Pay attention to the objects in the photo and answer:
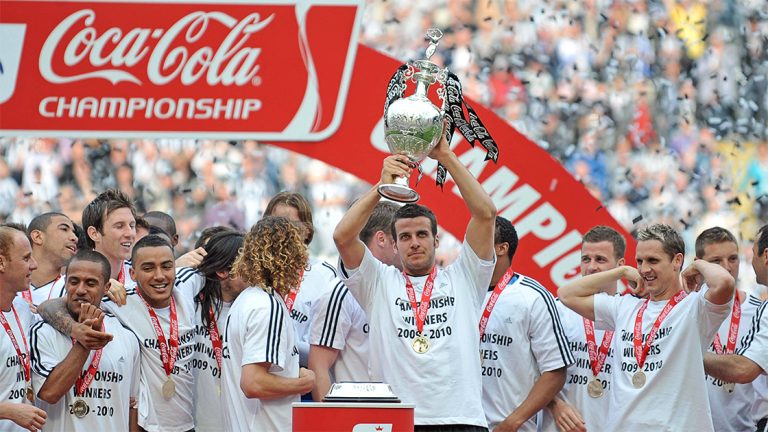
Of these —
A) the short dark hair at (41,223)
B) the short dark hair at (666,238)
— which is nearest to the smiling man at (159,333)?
the short dark hair at (41,223)

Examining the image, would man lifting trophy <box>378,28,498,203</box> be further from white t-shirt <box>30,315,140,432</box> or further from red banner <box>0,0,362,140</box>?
red banner <box>0,0,362,140</box>

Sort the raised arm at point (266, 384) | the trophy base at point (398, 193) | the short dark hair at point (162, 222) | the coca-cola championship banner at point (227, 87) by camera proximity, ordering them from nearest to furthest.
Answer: the trophy base at point (398, 193), the raised arm at point (266, 384), the short dark hair at point (162, 222), the coca-cola championship banner at point (227, 87)

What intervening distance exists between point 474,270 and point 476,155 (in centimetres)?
374

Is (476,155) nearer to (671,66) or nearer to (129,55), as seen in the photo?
(671,66)

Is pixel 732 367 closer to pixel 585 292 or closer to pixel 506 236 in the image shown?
pixel 585 292

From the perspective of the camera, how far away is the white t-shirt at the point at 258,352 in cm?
456

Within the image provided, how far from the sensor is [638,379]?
4.98 m

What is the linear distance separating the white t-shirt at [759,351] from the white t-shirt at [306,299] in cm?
190

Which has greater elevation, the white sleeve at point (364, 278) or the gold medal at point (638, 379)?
the white sleeve at point (364, 278)

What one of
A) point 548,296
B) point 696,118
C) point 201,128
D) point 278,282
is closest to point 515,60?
point 696,118

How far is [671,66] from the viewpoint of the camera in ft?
28.8

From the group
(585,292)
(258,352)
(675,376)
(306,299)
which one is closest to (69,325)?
(258,352)

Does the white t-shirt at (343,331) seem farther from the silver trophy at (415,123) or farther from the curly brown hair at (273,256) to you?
the silver trophy at (415,123)

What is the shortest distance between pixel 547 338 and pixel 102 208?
2.26m
